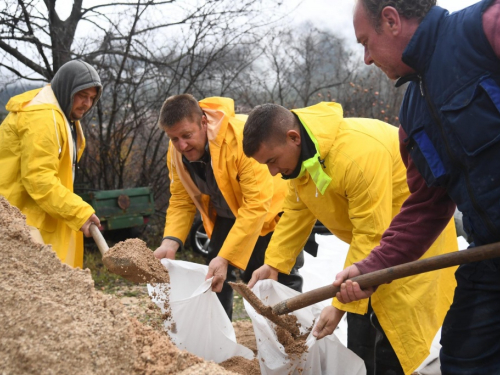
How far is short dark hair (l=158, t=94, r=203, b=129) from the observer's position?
11.1 ft

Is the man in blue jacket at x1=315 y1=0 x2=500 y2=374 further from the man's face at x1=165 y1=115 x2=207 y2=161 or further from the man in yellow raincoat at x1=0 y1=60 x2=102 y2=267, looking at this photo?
the man in yellow raincoat at x1=0 y1=60 x2=102 y2=267

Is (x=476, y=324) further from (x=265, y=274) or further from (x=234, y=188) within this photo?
(x=234, y=188)

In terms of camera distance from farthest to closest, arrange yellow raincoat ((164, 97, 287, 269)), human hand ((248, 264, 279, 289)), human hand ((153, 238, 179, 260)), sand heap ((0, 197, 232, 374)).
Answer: human hand ((153, 238, 179, 260)) → yellow raincoat ((164, 97, 287, 269)) → human hand ((248, 264, 279, 289)) → sand heap ((0, 197, 232, 374))

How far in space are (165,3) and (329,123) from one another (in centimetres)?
577

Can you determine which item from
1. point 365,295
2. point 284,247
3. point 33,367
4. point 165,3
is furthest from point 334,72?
point 33,367

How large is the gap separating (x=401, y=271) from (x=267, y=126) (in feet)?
3.30

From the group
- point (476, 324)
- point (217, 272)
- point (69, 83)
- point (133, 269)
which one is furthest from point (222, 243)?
point (476, 324)

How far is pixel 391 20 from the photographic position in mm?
1803

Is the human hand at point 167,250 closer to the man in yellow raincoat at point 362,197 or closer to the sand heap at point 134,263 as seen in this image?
the sand heap at point 134,263

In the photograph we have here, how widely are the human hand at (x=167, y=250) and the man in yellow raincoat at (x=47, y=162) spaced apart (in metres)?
0.49

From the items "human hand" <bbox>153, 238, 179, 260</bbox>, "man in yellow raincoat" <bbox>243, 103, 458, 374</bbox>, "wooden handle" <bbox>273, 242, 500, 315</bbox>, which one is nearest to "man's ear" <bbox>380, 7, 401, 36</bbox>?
"wooden handle" <bbox>273, 242, 500, 315</bbox>

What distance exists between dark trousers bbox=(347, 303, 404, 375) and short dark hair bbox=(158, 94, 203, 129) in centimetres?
155

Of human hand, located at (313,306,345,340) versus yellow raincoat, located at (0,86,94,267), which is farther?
yellow raincoat, located at (0,86,94,267)

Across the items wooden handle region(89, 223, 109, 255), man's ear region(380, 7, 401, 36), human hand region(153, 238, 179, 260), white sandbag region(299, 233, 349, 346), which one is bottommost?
white sandbag region(299, 233, 349, 346)
